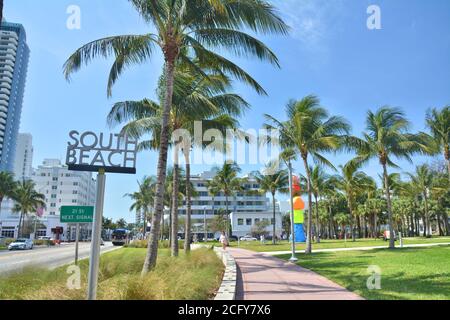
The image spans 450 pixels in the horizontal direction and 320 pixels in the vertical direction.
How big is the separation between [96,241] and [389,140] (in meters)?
24.0

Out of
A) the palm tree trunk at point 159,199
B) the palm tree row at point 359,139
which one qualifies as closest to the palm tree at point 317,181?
the palm tree row at point 359,139

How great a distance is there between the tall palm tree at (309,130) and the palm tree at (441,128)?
758cm

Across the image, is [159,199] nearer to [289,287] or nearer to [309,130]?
[289,287]

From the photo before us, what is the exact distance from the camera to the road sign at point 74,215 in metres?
11.4

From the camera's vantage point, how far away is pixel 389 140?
83.2 ft

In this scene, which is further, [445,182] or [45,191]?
[45,191]

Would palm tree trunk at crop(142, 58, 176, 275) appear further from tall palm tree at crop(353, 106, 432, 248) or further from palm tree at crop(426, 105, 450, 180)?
palm tree at crop(426, 105, 450, 180)

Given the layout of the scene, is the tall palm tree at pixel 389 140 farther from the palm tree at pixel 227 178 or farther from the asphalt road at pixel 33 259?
the palm tree at pixel 227 178

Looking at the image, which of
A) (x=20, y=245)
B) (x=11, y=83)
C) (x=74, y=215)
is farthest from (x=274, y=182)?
(x=11, y=83)
